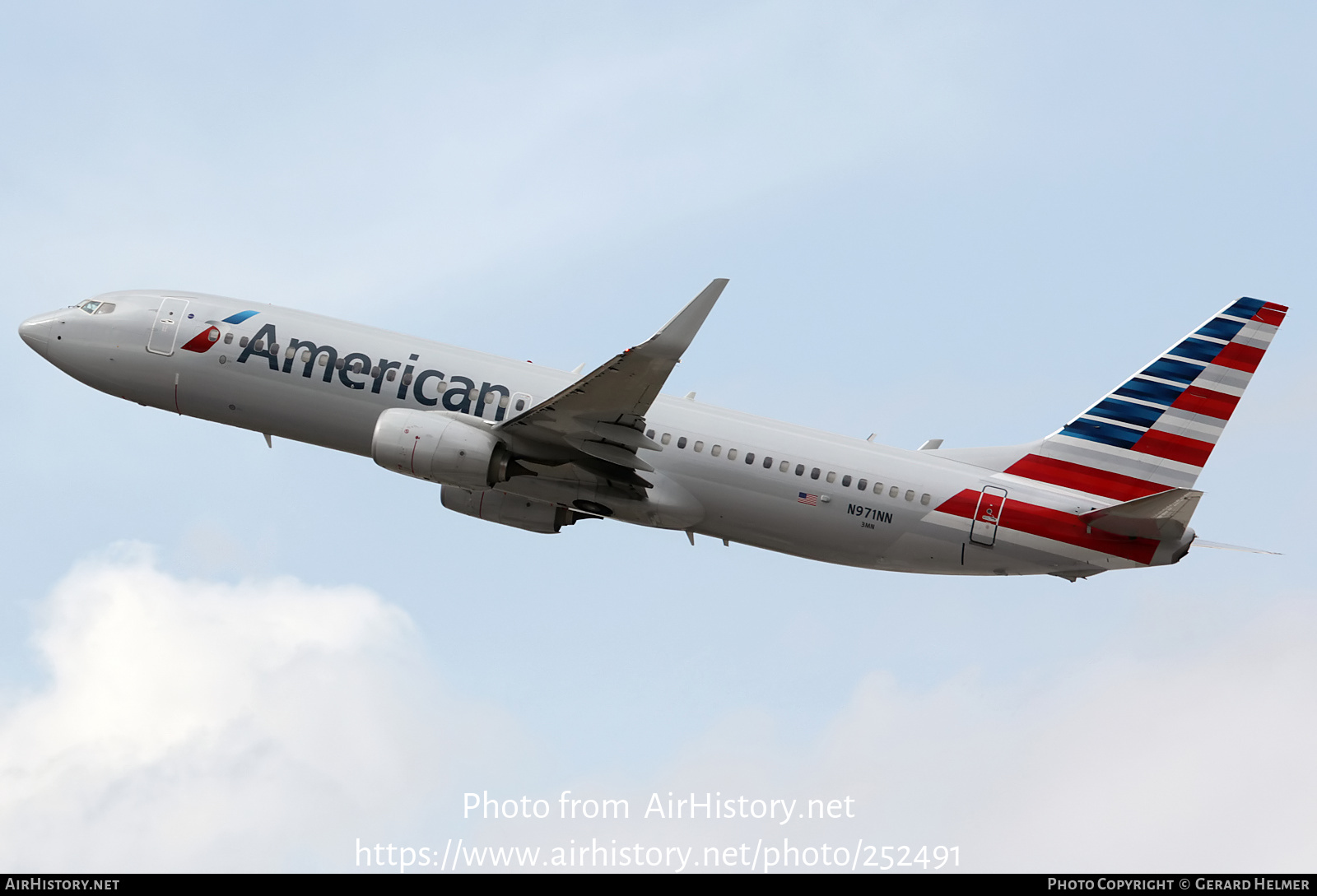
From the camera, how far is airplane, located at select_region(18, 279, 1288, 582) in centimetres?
3375

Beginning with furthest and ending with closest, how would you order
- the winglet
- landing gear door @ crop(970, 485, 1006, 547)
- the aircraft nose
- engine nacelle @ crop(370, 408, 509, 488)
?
the aircraft nose, landing gear door @ crop(970, 485, 1006, 547), engine nacelle @ crop(370, 408, 509, 488), the winglet

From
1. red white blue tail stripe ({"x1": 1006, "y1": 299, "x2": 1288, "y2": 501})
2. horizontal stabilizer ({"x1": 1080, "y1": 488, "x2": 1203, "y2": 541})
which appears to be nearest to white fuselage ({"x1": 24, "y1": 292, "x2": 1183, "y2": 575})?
horizontal stabilizer ({"x1": 1080, "y1": 488, "x2": 1203, "y2": 541})

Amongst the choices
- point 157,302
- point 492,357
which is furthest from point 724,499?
point 157,302

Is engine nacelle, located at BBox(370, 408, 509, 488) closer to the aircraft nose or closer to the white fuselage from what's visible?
the white fuselage

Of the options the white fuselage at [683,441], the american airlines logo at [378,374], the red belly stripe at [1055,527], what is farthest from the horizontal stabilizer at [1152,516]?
the american airlines logo at [378,374]

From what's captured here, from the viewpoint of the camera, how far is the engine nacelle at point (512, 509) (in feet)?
122

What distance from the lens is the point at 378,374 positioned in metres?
35.8

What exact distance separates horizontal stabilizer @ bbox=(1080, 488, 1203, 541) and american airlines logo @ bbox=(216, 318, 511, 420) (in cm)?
1615

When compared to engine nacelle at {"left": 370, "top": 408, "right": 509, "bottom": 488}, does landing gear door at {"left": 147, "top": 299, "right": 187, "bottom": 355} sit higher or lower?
higher

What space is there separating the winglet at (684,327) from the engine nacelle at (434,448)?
562 centimetres

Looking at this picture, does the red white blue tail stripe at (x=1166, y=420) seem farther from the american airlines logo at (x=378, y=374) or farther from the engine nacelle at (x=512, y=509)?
the american airlines logo at (x=378, y=374)

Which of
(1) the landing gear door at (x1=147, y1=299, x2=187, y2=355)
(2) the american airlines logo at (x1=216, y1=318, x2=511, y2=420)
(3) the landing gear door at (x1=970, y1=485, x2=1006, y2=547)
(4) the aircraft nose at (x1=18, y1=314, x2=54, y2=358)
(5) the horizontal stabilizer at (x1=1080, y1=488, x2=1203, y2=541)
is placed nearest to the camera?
Answer: (5) the horizontal stabilizer at (x1=1080, y1=488, x2=1203, y2=541)

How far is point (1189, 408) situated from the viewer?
35.7 metres

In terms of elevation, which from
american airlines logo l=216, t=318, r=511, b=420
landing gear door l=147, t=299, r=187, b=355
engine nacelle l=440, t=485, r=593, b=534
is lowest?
Answer: engine nacelle l=440, t=485, r=593, b=534
